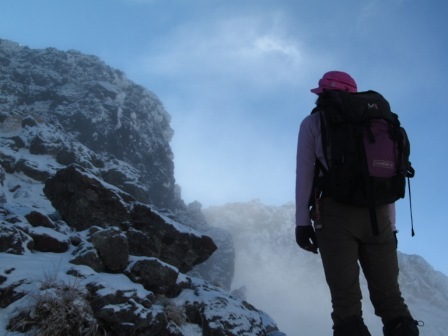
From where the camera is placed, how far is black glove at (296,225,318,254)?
3238 millimetres

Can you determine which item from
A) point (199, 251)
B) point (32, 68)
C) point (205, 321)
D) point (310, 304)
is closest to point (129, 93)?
point (32, 68)

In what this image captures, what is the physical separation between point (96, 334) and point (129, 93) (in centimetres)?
10626

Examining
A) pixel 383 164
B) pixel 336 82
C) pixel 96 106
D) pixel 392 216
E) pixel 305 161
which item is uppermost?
pixel 96 106

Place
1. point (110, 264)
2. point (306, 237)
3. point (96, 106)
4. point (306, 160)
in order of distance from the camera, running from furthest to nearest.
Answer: point (96, 106)
point (110, 264)
point (306, 160)
point (306, 237)

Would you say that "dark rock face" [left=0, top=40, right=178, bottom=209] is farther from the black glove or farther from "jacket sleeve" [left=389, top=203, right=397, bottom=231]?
"jacket sleeve" [left=389, top=203, right=397, bottom=231]

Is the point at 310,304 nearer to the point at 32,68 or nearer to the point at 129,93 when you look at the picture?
the point at 129,93

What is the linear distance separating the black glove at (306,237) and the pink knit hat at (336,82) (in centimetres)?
133

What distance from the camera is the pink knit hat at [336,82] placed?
12.1ft

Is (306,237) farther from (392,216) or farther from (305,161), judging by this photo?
(392,216)

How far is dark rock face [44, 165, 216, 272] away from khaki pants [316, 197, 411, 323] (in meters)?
8.30

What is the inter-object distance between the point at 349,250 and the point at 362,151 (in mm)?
794

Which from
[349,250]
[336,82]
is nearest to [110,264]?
[349,250]

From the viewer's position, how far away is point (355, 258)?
10.0ft

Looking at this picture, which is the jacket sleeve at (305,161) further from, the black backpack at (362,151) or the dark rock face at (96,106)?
the dark rock face at (96,106)
